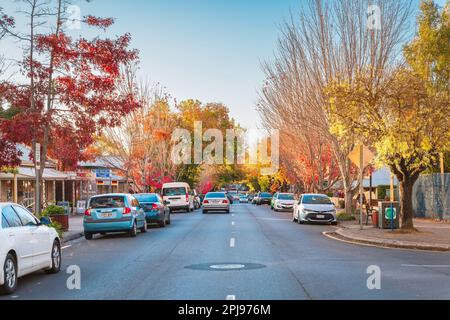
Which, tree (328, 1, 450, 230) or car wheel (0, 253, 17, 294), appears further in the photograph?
tree (328, 1, 450, 230)

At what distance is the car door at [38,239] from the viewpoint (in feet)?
40.0

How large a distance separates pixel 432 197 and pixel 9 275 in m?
25.7

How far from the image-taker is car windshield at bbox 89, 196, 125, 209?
22638mm

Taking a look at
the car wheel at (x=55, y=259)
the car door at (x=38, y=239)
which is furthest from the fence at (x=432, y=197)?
the car door at (x=38, y=239)

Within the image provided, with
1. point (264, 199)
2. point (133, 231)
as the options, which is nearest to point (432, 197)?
point (133, 231)

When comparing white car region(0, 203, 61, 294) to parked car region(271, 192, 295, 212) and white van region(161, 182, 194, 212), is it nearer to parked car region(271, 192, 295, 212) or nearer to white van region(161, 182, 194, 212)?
white van region(161, 182, 194, 212)

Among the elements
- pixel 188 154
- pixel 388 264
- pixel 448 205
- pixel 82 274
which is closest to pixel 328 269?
pixel 388 264

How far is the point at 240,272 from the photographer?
1293 centimetres

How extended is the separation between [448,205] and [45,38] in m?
19.5

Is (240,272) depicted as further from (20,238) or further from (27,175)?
(27,175)

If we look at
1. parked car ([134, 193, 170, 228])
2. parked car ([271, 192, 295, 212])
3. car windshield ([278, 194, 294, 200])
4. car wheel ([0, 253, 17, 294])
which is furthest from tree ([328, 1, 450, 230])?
car windshield ([278, 194, 294, 200])

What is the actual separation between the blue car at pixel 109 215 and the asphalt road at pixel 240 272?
1441mm

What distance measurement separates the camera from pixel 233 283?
11.4 m
